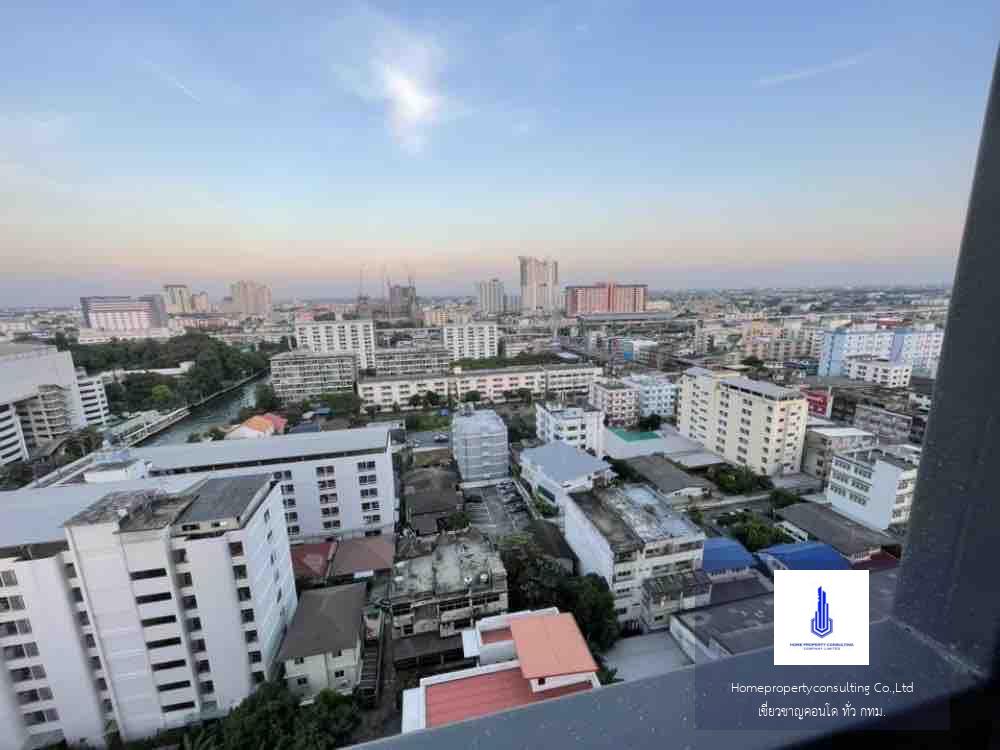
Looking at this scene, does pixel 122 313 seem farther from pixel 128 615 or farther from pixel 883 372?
pixel 883 372

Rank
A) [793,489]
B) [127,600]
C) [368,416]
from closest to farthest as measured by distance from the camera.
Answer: [127,600] → [793,489] → [368,416]

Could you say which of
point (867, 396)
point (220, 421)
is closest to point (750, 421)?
point (867, 396)

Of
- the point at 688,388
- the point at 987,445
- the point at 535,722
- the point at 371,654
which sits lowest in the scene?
the point at 371,654

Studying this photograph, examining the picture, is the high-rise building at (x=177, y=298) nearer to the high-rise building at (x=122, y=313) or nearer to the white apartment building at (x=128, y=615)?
the high-rise building at (x=122, y=313)

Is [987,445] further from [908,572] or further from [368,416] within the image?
[368,416]

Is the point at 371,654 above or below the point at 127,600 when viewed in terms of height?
below

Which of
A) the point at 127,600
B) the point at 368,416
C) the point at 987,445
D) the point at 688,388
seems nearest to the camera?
the point at 987,445

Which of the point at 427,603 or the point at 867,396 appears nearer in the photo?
the point at 427,603
